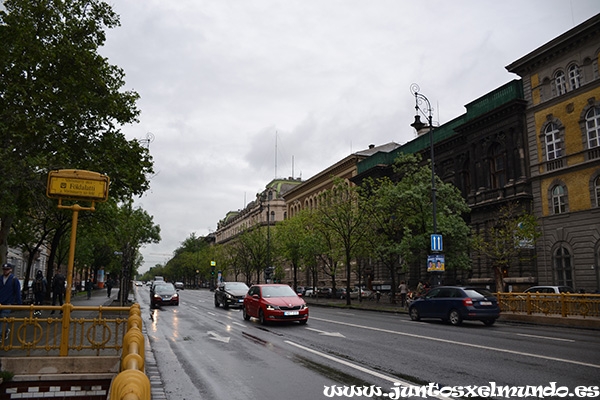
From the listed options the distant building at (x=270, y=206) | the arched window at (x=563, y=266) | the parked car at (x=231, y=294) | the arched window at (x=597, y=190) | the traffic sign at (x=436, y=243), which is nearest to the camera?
the traffic sign at (x=436, y=243)

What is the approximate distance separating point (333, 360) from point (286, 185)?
276 ft

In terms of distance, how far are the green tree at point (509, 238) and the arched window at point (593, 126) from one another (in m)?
5.65

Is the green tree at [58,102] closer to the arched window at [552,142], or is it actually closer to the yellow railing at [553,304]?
the yellow railing at [553,304]

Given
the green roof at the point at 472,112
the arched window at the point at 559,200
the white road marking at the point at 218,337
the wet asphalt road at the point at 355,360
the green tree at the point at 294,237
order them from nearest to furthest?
the wet asphalt road at the point at 355,360 < the white road marking at the point at 218,337 < the arched window at the point at 559,200 < the green roof at the point at 472,112 < the green tree at the point at 294,237

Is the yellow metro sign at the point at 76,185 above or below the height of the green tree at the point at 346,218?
below

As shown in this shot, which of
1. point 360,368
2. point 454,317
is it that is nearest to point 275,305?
point 454,317

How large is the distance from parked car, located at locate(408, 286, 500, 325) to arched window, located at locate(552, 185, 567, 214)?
1446 centimetres

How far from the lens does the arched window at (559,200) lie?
2917cm

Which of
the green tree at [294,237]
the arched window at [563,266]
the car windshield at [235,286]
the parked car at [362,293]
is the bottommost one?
the parked car at [362,293]

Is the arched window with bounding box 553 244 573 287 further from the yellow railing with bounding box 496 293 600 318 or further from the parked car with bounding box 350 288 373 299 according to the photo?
the parked car with bounding box 350 288 373 299

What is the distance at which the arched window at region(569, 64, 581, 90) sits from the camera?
94.5 feet

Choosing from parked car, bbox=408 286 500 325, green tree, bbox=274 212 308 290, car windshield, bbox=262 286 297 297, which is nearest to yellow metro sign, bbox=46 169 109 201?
car windshield, bbox=262 286 297 297

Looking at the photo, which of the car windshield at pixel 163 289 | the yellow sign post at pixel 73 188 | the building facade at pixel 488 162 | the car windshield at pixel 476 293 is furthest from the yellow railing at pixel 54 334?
the building facade at pixel 488 162

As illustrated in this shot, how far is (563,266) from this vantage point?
28.8 metres
